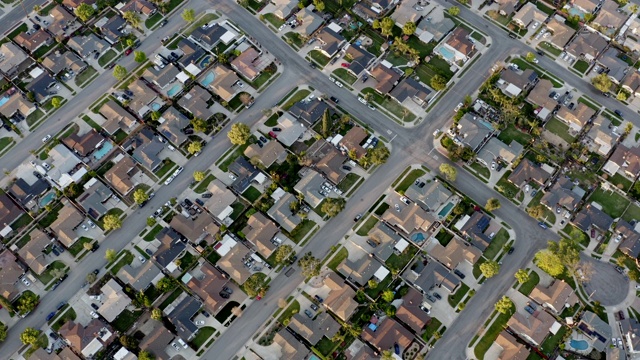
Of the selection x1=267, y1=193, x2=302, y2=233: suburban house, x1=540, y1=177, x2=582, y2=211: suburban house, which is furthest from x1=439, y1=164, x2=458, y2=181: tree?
x1=267, y1=193, x2=302, y2=233: suburban house

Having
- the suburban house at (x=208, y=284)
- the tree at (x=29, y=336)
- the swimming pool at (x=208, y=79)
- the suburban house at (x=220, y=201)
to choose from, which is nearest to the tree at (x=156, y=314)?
the suburban house at (x=208, y=284)

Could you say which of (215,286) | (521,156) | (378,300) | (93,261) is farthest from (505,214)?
(93,261)

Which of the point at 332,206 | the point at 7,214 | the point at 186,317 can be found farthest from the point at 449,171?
the point at 7,214

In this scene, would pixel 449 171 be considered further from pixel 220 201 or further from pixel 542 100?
pixel 220 201

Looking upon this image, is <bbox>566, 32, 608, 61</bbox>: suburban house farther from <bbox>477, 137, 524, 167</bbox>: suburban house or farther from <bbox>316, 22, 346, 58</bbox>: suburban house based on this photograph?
<bbox>316, 22, 346, 58</bbox>: suburban house

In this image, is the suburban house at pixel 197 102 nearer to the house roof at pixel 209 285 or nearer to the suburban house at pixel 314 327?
the house roof at pixel 209 285

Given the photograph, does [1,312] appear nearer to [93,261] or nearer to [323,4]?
[93,261]
